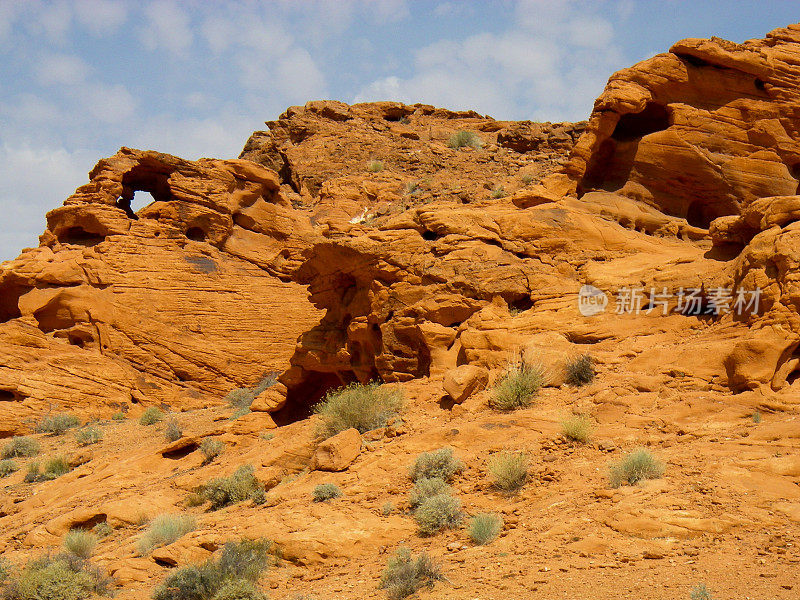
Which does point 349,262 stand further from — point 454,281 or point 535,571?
point 535,571

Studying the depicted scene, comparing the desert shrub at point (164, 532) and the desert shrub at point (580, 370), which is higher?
the desert shrub at point (580, 370)

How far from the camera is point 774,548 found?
19.9ft

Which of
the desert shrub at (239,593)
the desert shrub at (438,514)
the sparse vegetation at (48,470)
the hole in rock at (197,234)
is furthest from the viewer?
the hole in rock at (197,234)

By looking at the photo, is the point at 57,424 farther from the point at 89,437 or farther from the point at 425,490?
the point at 425,490

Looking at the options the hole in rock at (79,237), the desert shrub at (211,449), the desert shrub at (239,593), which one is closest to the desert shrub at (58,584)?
the desert shrub at (239,593)

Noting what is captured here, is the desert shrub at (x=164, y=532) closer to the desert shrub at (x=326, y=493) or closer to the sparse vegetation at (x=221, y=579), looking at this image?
the sparse vegetation at (x=221, y=579)

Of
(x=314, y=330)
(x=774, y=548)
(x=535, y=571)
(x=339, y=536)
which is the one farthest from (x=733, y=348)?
(x=314, y=330)

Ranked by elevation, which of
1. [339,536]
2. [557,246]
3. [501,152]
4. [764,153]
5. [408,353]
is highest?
[501,152]

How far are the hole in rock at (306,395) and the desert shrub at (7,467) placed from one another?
570 centimetres

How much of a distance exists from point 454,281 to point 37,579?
7173 millimetres

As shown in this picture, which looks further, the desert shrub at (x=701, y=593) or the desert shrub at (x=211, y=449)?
the desert shrub at (x=211, y=449)

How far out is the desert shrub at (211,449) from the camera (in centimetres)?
1317

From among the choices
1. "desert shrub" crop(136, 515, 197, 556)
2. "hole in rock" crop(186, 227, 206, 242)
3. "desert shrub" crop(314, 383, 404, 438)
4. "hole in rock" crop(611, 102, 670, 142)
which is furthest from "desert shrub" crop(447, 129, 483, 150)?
"desert shrub" crop(136, 515, 197, 556)

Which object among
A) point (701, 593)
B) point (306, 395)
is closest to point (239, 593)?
point (701, 593)
